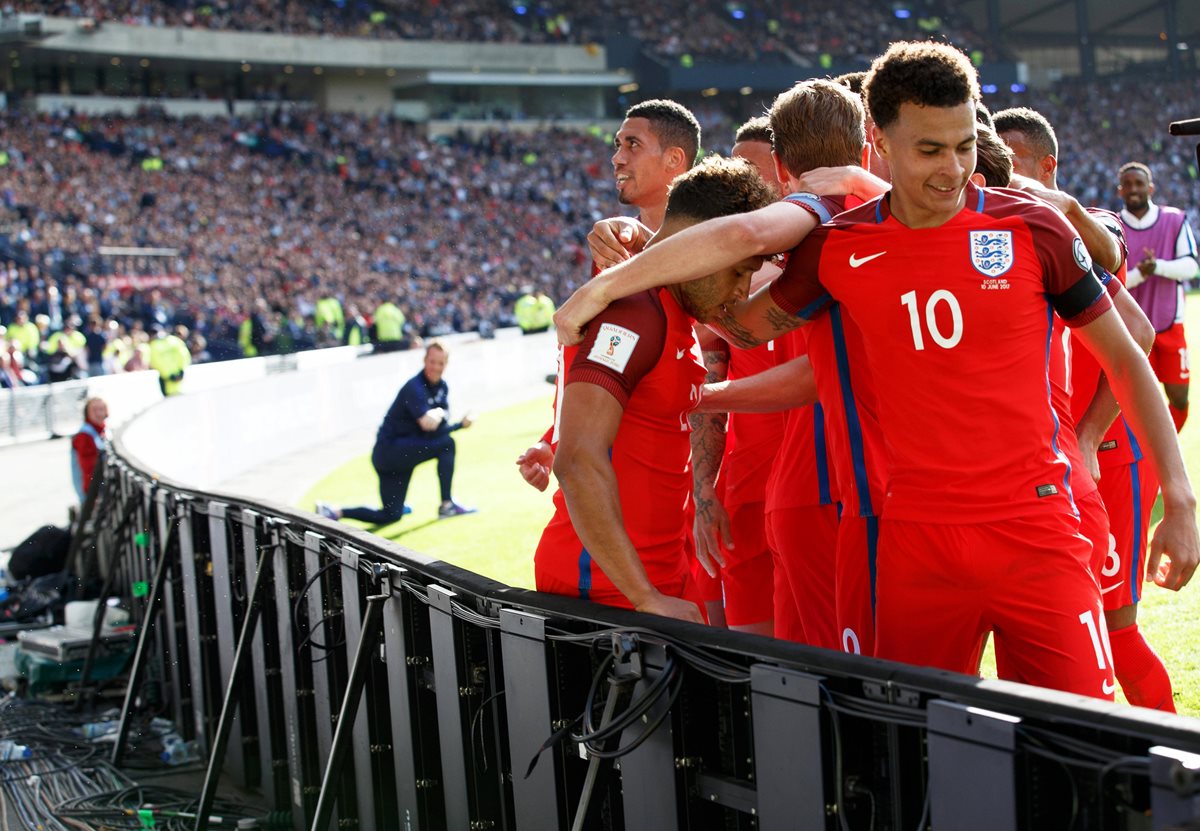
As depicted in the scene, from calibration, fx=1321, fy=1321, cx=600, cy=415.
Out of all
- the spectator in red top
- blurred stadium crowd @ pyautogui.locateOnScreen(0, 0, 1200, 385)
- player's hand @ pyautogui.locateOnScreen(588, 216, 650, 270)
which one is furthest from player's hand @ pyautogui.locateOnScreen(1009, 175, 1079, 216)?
blurred stadium crowd @ pyautogui.locateOnScreen(0, 0, 1200, 385)

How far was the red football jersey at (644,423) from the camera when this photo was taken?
305cm

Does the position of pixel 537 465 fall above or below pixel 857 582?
above

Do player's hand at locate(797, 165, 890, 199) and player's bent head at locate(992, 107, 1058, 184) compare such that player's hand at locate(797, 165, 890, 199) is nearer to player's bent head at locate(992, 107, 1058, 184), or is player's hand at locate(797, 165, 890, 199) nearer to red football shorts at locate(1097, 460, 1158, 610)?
player's bent head at locate(992, 107, 1058, 184)

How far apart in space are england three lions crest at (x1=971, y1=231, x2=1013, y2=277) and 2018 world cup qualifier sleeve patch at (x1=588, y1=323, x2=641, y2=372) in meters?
0.77

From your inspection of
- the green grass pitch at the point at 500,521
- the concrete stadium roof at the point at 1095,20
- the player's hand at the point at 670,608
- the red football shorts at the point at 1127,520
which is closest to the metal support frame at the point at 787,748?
the player's hand at the point at 670,608

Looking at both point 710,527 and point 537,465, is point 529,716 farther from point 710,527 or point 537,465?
point 710,527

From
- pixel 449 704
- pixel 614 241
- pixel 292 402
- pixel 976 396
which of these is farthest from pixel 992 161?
pixel 292 402

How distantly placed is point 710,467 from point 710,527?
0.21 m

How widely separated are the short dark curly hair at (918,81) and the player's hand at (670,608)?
1173 millimetres

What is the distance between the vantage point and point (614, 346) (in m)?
3.04

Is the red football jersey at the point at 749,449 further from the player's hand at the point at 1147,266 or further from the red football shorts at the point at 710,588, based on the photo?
the player's hand at the point at 1147,266

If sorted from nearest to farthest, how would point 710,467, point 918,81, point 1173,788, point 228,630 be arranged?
point 1173,788 < point 918,81 < point 710,467 < point 228,630

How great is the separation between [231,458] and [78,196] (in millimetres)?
21660

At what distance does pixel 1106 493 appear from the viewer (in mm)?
4207
